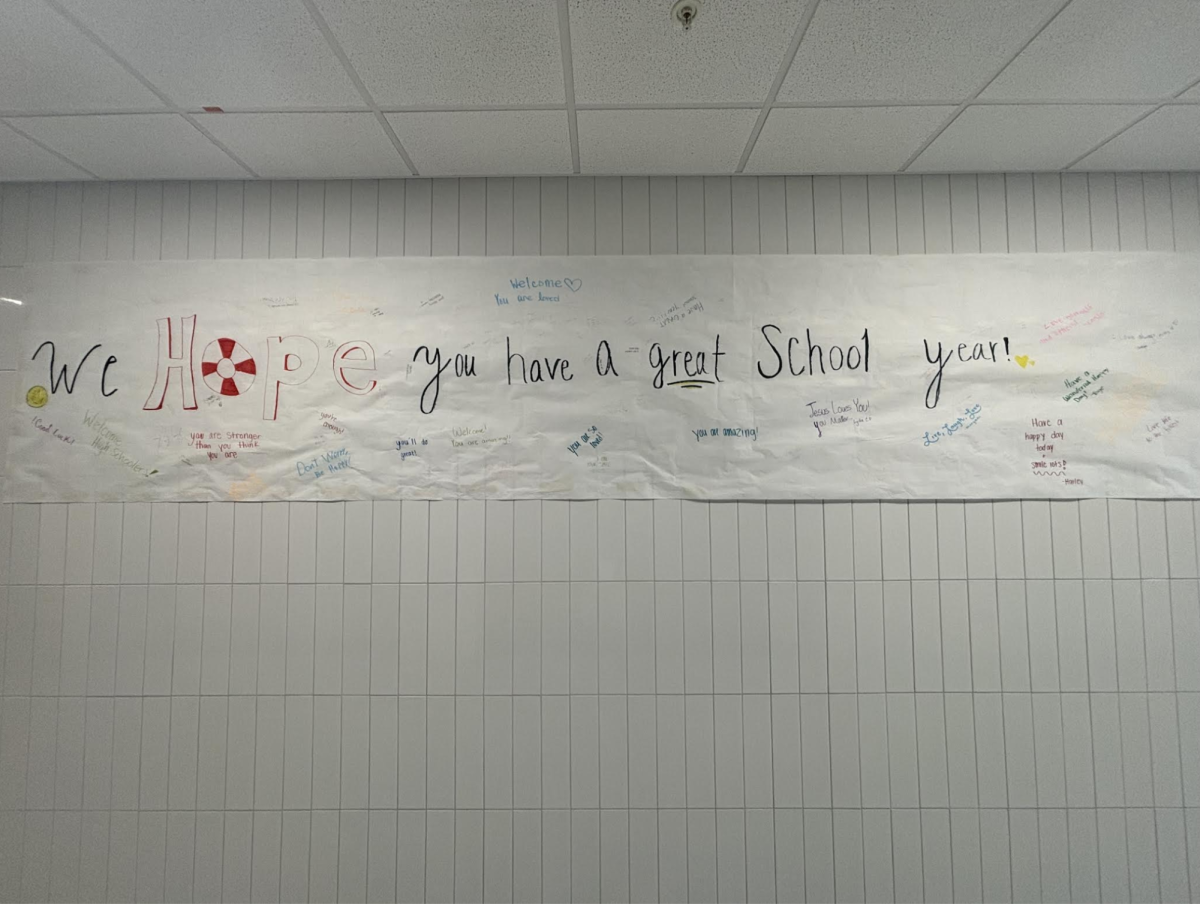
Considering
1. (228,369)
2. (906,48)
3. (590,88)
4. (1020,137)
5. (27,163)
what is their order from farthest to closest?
(228,369), (27,163), (1020,137), (590,88), (906,48)

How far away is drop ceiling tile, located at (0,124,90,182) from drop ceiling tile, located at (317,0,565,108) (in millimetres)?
1067

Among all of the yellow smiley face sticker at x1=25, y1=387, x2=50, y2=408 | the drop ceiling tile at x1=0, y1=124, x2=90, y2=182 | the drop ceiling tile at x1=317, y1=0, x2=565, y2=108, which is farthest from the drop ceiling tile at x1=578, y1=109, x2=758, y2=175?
the yellow smiley face sticker at x1=25, y1=387, x2=50, y2=408

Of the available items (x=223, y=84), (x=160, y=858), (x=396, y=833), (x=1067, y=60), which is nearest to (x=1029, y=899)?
(x=396, y=833)

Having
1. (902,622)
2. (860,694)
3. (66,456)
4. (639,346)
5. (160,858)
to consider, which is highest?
(639,346)

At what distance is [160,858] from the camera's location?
2.19 meters

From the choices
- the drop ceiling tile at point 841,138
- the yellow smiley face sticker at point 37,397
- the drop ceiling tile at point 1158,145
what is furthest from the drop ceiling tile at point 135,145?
the drop ceiling tile at point 1158,145

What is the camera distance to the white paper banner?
7.45 feet

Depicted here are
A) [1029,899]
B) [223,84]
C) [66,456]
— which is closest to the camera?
[223,84]

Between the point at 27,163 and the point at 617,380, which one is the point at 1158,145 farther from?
the point at 27,163

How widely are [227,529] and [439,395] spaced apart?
75 centimetres

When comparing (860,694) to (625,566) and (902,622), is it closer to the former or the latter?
(902,622)

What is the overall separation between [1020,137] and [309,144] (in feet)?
6.48

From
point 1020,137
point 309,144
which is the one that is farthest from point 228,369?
point 1020,137

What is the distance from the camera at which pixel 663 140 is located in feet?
6.87
